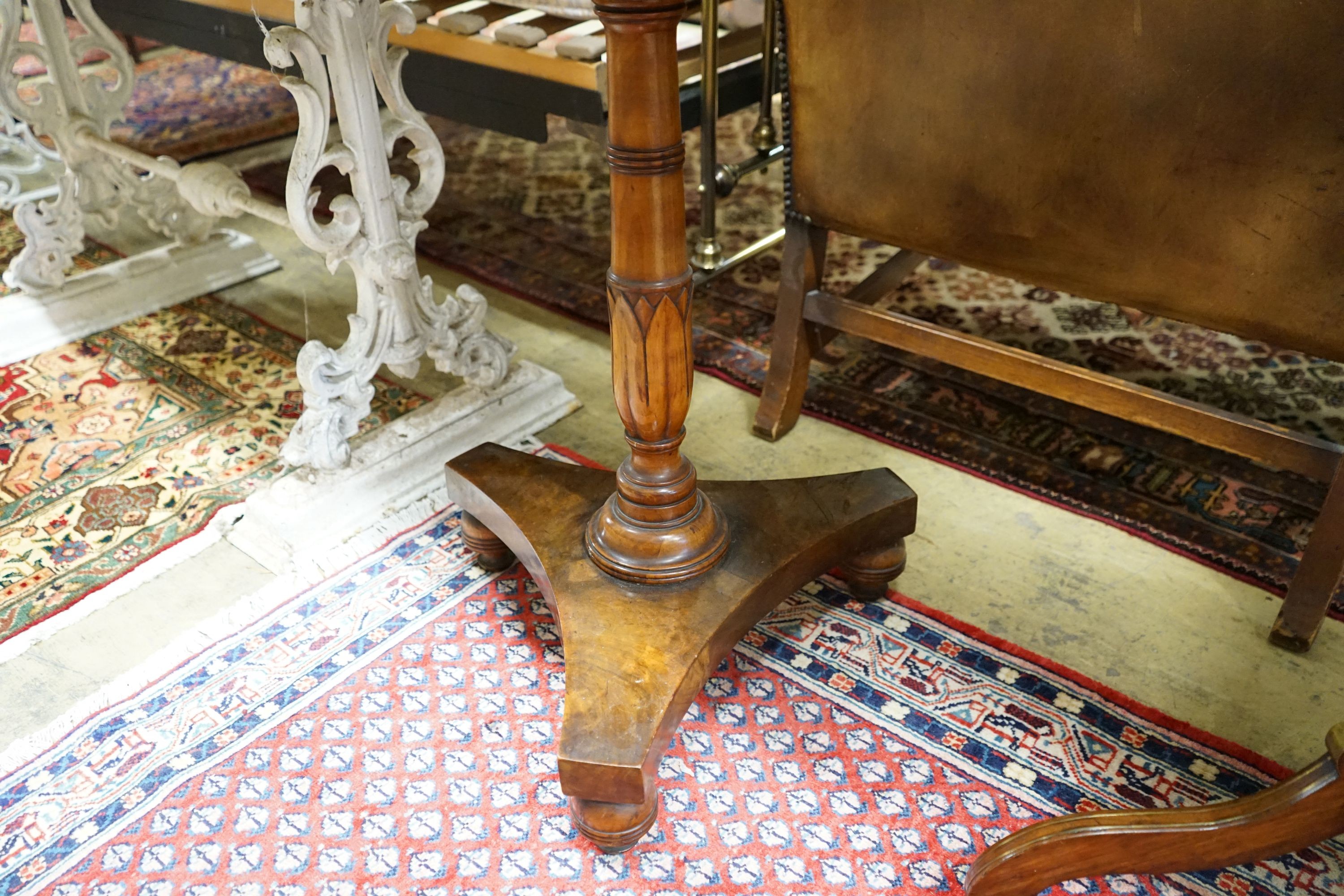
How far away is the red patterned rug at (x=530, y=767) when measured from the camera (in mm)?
1147

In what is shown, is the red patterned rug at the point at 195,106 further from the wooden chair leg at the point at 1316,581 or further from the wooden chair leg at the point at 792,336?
the wooden chair leg at the point at 1316,581

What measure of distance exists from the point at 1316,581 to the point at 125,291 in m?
2.24

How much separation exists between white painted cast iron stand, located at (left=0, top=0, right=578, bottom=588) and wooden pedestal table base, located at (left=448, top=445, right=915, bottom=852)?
24 centimetres

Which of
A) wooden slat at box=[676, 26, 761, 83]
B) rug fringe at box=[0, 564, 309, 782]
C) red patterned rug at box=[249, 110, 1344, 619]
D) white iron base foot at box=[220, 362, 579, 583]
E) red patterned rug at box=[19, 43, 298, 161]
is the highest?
→ wooden slat at box=[676, 26, 761, 83]

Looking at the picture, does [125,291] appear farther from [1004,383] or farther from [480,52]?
[1004,383]

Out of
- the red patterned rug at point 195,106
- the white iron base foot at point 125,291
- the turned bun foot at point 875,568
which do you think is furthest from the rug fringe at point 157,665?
the red patterned rug at point 195,106

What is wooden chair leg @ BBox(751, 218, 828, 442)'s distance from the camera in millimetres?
1722

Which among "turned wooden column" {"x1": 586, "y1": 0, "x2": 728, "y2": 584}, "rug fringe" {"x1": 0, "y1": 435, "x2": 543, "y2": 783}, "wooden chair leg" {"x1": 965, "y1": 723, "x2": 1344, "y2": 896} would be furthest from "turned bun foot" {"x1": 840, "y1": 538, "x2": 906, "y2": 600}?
"rug fringe" {"x1": 0, "y1": 435, "x2": 543, "y2": 783}

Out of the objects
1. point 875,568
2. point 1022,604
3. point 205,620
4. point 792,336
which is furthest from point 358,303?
point 1022,604

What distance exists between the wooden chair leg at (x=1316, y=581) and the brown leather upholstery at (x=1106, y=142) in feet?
0.65

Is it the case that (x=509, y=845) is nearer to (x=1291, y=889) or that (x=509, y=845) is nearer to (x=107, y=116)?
(x=1291, y=889)

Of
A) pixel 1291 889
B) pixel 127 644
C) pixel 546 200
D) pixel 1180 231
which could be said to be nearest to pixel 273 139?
pixel 546 200

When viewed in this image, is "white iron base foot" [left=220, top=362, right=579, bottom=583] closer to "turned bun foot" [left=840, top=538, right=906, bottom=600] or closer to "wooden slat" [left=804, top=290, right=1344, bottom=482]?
"wooden slat" [left=804, top=290, right=1344, bottom=482]

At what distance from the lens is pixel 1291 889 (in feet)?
3.69
